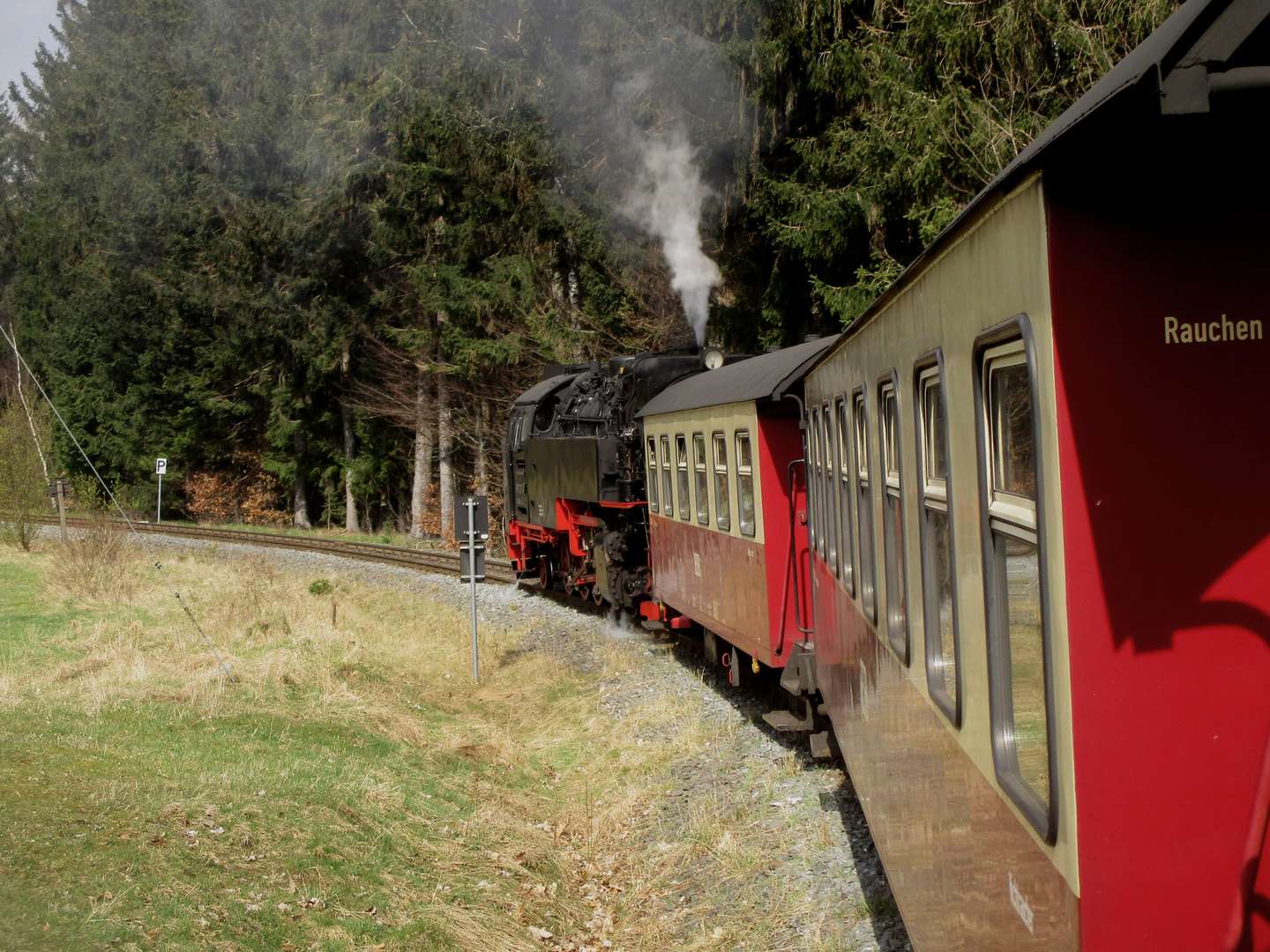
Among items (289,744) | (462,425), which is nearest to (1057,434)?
(289,744)

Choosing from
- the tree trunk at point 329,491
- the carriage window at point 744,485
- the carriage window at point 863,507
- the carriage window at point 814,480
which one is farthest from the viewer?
the tree trunk at point 329,491

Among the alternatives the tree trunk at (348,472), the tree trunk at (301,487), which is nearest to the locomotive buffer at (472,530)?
the tree trunk at (348,472)

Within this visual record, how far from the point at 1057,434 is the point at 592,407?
1359cm

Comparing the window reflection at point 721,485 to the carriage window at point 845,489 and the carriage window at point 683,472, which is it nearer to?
the carriage window at point 683,472

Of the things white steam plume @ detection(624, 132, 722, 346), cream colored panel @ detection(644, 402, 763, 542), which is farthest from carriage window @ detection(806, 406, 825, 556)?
white steam plume @ detection(624, 132, 722, 346)

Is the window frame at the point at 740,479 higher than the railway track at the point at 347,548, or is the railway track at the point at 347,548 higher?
the window frame at the point at 740,479

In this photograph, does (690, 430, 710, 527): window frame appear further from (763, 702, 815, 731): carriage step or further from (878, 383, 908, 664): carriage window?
(878, 383, 908, 664): carriage window

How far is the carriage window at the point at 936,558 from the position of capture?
2.96 metres

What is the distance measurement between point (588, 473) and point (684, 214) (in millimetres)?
7950

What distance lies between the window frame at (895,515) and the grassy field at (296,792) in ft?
11.3

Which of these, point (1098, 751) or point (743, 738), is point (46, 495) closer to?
point (743, 738)

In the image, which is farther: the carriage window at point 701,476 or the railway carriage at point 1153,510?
the carriage window at point 701,476

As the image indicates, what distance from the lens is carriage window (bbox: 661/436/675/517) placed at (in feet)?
37.6

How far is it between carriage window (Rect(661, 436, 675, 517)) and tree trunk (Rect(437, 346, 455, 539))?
18.9 metres
